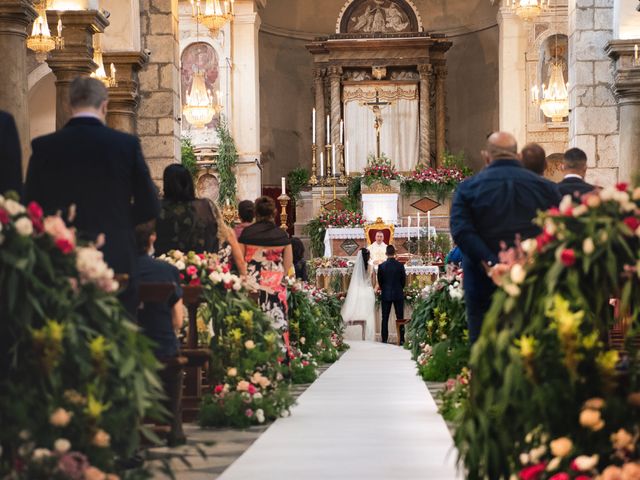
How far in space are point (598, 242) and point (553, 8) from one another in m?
25.9

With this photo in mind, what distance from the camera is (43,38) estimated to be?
14.4 meters

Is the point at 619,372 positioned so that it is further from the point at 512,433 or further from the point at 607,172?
the point at 607,172

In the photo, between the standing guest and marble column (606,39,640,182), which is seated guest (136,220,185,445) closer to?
the standing guest

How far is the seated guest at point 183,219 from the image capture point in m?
8.69

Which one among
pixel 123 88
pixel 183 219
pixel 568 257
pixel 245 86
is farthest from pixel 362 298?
pixel 568 257

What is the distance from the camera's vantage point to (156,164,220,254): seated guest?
869 centimetres

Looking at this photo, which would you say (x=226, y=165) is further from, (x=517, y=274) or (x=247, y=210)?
(x=517, y=274)

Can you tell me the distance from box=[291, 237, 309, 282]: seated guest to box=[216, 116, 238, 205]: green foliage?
1276 cm

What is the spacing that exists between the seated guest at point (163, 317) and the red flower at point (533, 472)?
3069 mm

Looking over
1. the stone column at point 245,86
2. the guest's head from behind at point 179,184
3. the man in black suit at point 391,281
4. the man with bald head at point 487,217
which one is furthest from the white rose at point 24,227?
the stone column at point 245,86

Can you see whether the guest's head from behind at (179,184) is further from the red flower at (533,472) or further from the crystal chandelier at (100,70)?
the crystal chandelier at (100,70)

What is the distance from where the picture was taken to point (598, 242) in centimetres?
452

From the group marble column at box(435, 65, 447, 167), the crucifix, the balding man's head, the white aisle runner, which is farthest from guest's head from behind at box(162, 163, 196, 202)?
marble column at box(435, 65, 447, 167)

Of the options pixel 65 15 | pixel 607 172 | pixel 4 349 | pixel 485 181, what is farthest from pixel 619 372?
pixel 607 172
